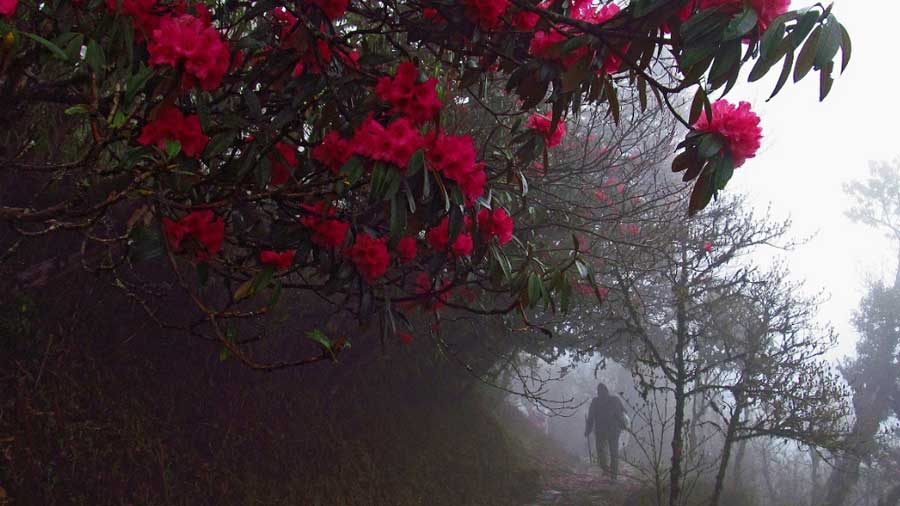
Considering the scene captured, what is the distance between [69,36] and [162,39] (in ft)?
1.63

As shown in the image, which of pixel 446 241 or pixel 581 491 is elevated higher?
pixel 446 241

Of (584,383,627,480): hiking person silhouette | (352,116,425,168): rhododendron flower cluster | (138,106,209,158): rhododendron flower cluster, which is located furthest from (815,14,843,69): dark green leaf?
(584,383,627,480): hiking person silhouette

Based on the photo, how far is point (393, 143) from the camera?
1.66 meters

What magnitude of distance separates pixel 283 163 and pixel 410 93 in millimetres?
497

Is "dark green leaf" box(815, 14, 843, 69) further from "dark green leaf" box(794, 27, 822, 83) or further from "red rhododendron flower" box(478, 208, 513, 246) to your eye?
"red rhododendron flower" box(478, 208, 513, 246)

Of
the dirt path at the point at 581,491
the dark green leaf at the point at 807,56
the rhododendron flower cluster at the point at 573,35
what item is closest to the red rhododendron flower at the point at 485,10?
the rhododendron flower cluster at the point at 573,35

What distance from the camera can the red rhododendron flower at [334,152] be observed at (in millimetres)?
2012

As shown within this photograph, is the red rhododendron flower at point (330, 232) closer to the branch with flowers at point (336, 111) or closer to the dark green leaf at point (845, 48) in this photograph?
the branch with flowers at point (336, 111)

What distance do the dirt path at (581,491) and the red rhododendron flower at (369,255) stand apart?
6.96 m

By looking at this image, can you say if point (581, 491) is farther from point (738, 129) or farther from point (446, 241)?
point (738, 129)

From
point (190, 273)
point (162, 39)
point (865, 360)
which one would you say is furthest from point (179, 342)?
point (865, 360)

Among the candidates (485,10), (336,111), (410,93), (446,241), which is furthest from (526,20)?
(446,241)

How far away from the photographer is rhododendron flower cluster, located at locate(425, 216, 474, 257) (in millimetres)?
2354

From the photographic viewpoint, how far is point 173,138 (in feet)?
5.74
